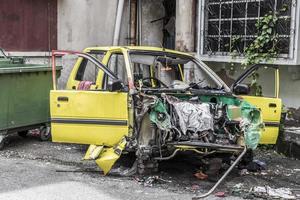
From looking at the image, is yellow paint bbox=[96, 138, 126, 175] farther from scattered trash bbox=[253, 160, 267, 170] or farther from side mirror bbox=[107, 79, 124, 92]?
scattered trash bbox=[253, 160, 267, 170]

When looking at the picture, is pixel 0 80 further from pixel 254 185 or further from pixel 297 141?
pixel 297 141

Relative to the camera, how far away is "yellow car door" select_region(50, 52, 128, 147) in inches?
252

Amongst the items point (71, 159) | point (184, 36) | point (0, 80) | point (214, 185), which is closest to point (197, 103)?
point (214, 185)

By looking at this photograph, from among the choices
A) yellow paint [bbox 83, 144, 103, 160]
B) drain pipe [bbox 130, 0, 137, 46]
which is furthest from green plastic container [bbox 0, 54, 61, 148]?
drain pipe [bbox 130, 0, 137, 46]

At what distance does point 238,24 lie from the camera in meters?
9.31

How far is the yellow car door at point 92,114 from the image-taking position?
252 inches

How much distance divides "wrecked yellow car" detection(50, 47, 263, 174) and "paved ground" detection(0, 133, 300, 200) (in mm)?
352

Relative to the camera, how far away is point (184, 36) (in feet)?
35.1

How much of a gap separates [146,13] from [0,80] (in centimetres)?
560

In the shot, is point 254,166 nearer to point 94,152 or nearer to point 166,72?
point 166,72

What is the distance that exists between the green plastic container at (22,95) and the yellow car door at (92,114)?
148cm

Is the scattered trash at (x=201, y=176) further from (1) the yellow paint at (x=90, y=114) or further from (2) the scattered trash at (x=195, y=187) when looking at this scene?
(1) the yellow paint at (x=90, y=114)

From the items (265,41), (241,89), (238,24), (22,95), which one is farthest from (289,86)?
(22,95)

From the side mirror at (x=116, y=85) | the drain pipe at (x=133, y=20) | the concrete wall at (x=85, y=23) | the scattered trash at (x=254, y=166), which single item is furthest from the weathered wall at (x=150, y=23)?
the side mirror at (x=116, y=85)
